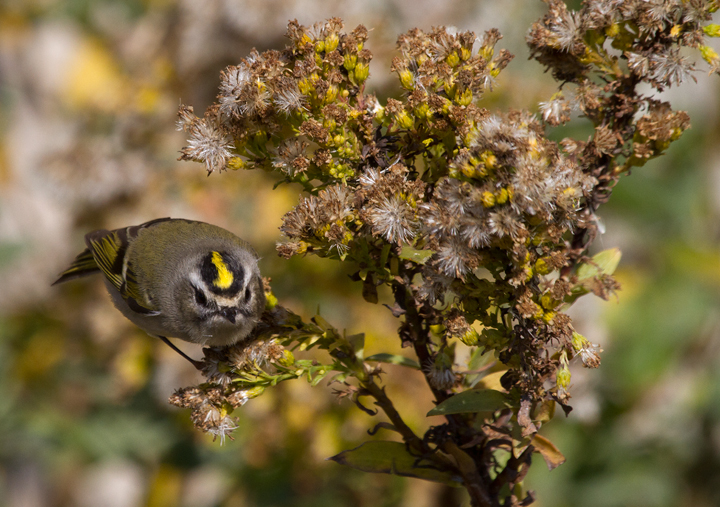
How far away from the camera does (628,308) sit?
15.6 ft

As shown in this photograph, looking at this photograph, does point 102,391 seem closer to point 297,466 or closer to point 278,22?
point 297,466

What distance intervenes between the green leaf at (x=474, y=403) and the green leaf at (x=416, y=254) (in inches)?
13.3

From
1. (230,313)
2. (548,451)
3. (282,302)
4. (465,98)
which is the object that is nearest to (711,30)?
(465,98)

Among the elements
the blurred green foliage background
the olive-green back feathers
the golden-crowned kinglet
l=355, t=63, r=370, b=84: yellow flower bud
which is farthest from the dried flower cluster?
the olive-green back feathers

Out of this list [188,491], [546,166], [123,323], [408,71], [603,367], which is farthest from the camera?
[603,367]

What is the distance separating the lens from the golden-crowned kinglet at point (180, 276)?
98.7 inches

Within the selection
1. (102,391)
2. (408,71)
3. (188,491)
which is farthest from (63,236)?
(408,71)

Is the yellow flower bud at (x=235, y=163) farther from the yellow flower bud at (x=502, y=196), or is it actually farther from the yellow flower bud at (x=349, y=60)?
the yellow flower bud at (x=502, y=196)

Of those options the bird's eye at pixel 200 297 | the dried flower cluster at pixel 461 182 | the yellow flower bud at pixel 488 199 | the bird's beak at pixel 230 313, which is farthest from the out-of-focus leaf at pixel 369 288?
the bird's eye at pixel 200 297

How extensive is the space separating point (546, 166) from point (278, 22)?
2.83m

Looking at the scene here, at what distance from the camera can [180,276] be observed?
2.99 m

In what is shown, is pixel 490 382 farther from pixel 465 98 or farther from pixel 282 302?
pixel 282 302

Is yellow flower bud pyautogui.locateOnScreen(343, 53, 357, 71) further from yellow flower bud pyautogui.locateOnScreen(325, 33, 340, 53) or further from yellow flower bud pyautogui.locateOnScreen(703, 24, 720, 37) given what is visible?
yellow flower bud pyautogui.locateOnScreen(703, 24, 720, 37)

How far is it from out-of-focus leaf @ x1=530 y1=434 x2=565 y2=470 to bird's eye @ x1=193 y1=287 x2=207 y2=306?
155 centimetres
